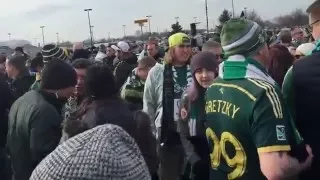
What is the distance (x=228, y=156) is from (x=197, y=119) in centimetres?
151

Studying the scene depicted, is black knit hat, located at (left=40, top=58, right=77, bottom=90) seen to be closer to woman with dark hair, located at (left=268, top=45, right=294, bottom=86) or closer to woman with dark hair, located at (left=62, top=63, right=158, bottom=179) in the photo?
woman with dark hair, located at (left=62, top=63, right=158, bottom=179)

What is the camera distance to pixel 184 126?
454 centimetres

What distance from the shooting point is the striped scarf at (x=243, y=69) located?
281 cm

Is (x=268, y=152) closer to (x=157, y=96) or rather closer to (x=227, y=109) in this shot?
(x=227, y=109)

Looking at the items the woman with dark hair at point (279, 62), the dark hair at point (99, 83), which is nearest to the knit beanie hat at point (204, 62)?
the woman with dark hair at point (279, 62)

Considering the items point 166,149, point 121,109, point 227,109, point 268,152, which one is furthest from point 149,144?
point 166,149

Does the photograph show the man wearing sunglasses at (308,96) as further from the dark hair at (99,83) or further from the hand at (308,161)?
the dark hair at (99,83)

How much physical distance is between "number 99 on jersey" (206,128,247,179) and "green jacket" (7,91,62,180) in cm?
119

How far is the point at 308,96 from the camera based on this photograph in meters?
2.95

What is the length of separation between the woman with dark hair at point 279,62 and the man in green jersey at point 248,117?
5.39 feet

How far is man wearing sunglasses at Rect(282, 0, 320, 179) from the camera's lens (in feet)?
9.61

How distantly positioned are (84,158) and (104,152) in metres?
0.05

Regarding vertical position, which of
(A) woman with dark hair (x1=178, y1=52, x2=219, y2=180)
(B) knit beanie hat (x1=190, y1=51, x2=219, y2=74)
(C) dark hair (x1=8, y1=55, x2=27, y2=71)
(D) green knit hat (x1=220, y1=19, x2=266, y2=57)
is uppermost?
(D) green knit hat (x1=220, y1=19, x2=266, y2=57)

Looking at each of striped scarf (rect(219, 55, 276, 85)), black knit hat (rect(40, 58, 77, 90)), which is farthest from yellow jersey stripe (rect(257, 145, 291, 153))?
black knit hat (rect(40, 58, 77, 90))
